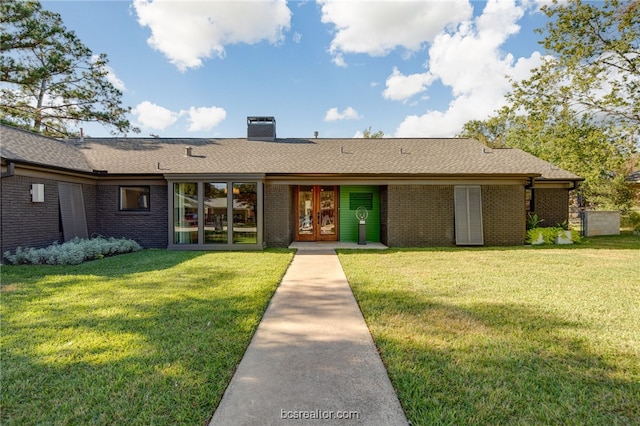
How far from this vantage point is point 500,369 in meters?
2.80

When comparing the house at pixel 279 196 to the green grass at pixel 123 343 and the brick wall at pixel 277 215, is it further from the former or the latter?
the green grass at pixel 123 343

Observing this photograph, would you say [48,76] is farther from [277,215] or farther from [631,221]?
[631,221]

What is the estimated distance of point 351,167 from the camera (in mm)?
11797

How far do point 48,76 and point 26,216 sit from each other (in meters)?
15.0

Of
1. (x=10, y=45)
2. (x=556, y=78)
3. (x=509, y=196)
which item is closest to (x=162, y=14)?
(x=509, y=196)

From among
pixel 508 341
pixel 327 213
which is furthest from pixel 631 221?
pixel 508 341

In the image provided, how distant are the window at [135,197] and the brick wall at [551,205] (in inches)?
641

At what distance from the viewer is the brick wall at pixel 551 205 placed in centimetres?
1301

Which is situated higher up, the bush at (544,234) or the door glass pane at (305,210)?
the door glass pane at (305,210)

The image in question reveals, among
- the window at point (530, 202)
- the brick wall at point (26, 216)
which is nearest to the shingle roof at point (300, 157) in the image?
the window at point (530, 202)

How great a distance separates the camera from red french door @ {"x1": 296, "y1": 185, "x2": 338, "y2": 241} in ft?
42.3

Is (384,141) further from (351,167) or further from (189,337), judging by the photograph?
(189,337)

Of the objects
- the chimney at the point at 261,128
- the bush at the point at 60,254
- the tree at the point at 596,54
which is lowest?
the bush at the point at 60,254

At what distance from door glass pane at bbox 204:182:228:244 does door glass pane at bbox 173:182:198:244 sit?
400 millimetres
